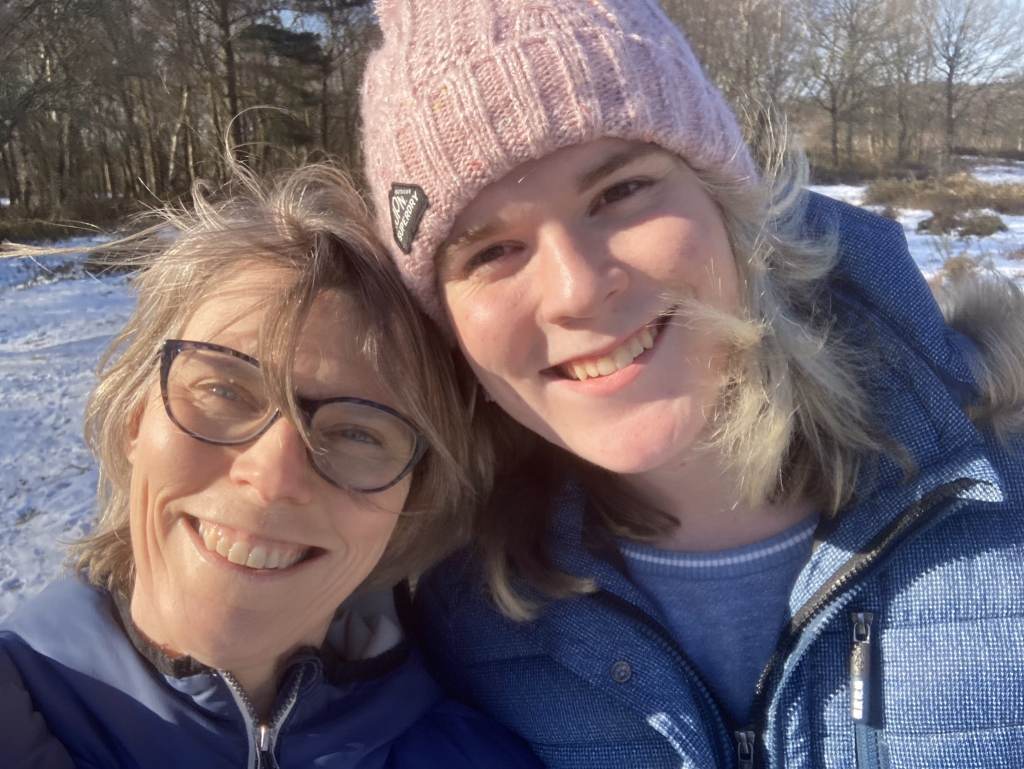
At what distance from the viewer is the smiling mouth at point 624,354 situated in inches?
60.2

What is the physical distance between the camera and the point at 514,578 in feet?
6.01

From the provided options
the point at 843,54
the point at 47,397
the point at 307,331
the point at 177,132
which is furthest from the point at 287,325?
the point at 843,54

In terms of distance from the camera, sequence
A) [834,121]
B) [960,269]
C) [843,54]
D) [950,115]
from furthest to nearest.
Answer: [843,54], [950,115], [834,121], [960,269]

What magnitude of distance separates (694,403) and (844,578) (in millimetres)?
450

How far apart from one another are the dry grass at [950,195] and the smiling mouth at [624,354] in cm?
1854

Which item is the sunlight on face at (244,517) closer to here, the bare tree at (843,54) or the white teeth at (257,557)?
the white teeth at (257,557)

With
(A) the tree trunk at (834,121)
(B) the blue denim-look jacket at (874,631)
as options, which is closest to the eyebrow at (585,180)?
(B) the blue denim-look jacket at (874,631)

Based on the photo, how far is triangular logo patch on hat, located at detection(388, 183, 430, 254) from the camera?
5.17ft

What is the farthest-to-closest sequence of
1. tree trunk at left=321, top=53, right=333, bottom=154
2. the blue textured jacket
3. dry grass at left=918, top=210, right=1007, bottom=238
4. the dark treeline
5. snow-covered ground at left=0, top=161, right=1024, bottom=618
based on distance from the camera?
tree trunk at left=321, top=53, right=333, bottom=154
the dark treeline
dry grass at left=918, top=210, right=1007, bottom=238
snow-covered ground at left=0, top=161, right=1024, bottom=618
the blue textured jacket

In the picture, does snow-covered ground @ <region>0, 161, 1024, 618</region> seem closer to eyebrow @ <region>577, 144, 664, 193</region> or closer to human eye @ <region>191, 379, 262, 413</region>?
human eye @ <region>191, 379, 262, 413</region>

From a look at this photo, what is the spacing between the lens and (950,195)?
19.8 meters

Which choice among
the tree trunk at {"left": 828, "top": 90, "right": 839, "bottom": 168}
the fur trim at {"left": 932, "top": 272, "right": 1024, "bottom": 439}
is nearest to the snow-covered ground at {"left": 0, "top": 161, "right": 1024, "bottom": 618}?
the fur trim at {"left": 932, "top": 272, "right": 1024, "bottom": 439}

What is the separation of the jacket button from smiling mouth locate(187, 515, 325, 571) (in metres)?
0.71

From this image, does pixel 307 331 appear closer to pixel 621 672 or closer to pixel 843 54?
pixel 621 672
